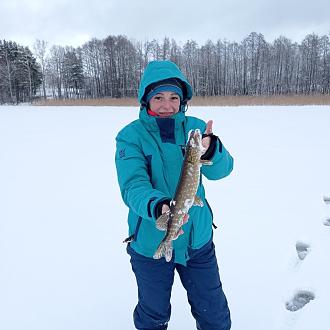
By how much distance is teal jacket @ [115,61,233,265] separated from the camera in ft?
5.60

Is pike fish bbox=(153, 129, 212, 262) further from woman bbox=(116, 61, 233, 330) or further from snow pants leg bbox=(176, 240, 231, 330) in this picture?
snow pants leg bbox=(176, 240, 231, 330)

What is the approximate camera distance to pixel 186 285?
6.43 ft

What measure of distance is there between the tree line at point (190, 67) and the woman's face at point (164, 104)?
43495 millimetres

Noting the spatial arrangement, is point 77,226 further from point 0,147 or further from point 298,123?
point 298,123

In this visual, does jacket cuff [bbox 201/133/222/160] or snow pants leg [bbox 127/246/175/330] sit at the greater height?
jacket cuff [bbox 201/133/222/160]

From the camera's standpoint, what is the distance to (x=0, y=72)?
136ft

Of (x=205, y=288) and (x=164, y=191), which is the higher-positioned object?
(x=164, y=191)

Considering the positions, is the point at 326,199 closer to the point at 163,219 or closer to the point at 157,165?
the point at 157,165

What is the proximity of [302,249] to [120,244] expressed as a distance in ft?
6.61

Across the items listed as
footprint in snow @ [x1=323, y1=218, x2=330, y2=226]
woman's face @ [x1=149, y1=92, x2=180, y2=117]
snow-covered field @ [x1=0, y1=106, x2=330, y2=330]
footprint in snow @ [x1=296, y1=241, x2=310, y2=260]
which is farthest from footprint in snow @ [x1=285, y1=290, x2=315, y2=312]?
woman's face @ [x1=149, y1=92, x2=180, y2=117]

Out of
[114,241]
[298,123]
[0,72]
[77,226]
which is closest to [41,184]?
[77,226]

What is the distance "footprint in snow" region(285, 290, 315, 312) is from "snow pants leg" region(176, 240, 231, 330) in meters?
0.85

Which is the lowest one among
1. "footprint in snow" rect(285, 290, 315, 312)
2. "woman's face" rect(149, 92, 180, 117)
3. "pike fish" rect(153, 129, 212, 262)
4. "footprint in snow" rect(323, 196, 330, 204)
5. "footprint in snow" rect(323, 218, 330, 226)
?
"footprint in snow" rect(285, 290, 315, 312)

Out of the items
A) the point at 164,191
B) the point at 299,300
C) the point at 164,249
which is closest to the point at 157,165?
the point at 164,191
